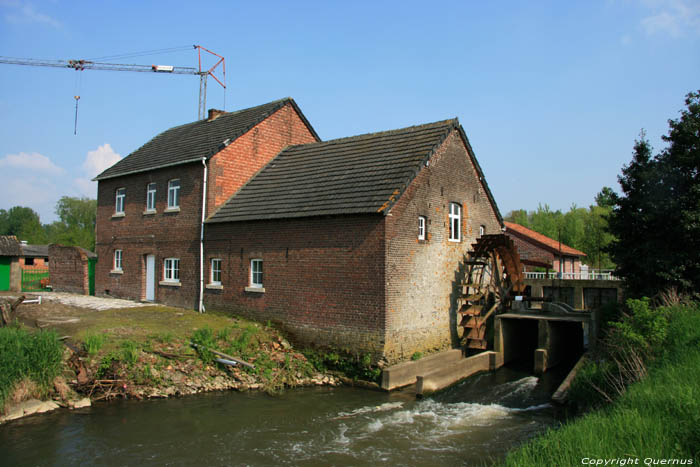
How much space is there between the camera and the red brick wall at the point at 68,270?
23141mm

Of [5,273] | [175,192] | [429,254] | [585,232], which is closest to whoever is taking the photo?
[429,254]

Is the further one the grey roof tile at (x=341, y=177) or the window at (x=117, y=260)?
the window at (x=117, y=260)

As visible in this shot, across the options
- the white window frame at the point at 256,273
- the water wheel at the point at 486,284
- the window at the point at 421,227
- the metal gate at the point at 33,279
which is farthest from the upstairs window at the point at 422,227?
the metal gate at the point at 33,279

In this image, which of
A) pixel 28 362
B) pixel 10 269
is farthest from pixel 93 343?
pixel 10 269

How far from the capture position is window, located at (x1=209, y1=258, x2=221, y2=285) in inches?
672

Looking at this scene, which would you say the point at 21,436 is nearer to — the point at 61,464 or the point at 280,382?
the point at 61,464

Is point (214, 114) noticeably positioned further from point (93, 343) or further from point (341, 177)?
point (93, 343)

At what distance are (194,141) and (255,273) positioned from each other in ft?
24.2

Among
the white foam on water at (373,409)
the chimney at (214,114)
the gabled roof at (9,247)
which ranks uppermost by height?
the chimney at (214,114)

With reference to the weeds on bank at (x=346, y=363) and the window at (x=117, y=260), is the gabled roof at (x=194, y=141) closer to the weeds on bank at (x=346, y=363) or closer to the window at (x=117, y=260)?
the window at (x=117, y=260)

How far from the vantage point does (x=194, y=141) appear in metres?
20.1

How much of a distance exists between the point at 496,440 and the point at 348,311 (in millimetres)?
5340

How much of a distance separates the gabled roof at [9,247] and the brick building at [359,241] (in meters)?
13.1

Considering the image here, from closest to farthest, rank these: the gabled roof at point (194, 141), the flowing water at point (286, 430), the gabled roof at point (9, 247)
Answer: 1. the flowing water at point (286, 430)
2. the gabled roof at point (194, 141)
3. the gabled roof at point (9, 247)
